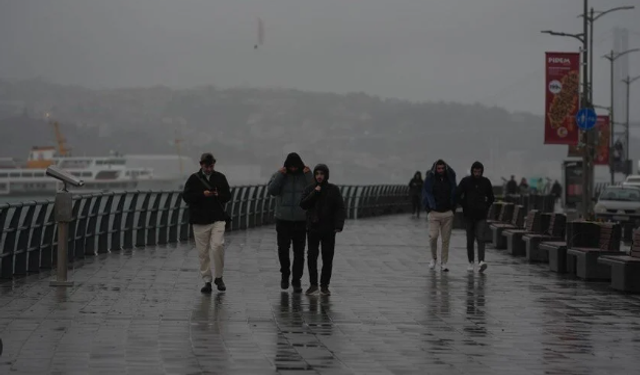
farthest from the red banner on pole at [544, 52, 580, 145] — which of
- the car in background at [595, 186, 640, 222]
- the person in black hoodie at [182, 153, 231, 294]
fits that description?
the person in black hoodie at [182, 153, 231, 294]

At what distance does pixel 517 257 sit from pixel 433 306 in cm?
1160

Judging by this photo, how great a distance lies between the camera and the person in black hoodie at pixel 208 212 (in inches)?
697

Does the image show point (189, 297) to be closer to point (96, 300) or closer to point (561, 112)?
point (96, 300)

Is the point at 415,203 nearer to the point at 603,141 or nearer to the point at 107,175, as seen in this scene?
the point at 603,141

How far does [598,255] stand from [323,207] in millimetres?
5597

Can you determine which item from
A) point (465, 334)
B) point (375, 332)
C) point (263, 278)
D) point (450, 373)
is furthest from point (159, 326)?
point (263, 278)

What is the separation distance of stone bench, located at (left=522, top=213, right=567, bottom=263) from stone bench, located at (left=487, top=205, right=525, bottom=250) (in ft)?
12.0

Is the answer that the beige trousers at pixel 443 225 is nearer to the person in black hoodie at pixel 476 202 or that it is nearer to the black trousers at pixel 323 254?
the person in black hoodie at pixel 476 202

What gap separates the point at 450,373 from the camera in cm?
1052

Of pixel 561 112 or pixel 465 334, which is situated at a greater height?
pixel 561 112

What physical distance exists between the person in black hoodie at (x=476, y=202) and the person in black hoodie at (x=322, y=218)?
5408mm

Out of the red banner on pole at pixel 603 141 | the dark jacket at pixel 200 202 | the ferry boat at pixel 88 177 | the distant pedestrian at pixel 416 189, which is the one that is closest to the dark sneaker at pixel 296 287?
the dark jacket at pixel 200 202

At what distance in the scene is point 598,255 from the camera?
21266 mm

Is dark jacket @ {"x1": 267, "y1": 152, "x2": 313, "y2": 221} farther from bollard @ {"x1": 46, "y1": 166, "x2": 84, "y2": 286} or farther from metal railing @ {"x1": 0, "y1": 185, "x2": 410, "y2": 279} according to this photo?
metal railing @ {"x1": 0, "y1": 185, "x2": 410, "y2": 279}
